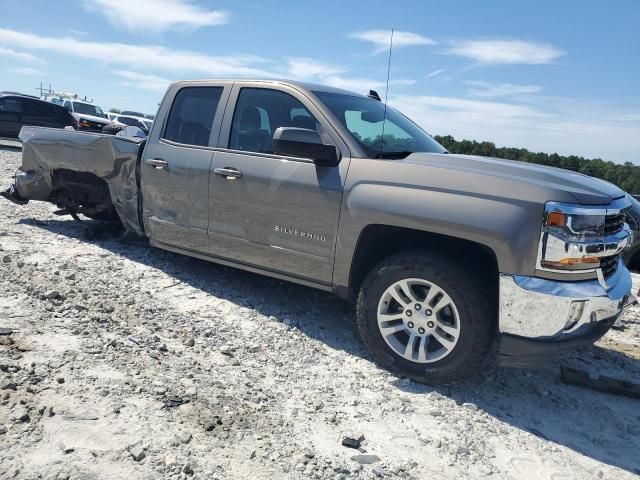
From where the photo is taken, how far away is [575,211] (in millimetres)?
2906

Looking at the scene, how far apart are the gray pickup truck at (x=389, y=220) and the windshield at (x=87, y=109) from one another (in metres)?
19.7

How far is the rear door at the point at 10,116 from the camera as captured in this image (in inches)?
654

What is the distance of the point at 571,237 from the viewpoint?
2.92 m

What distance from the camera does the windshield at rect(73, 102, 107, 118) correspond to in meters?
22.3

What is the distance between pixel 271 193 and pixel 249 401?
5.30 ft

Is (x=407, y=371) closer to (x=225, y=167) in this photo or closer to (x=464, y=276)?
(x=464, y=276)

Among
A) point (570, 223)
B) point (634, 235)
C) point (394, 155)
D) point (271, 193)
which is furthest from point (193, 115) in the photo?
point (634, 235)

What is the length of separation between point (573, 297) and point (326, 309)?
219 cm

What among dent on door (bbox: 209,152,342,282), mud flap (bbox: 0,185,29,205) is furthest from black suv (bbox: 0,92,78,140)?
dent on door (bbox: 209,152,342,282)

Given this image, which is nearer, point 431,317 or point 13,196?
point 431,317

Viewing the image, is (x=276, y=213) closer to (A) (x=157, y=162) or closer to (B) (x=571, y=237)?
(A) (x=157, y=162)

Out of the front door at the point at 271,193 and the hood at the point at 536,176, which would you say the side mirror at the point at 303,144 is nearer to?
the front door at the point at 271,193

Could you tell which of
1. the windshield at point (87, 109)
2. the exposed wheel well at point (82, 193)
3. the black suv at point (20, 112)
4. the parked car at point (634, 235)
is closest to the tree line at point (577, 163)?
the parked car at point (634, 235)

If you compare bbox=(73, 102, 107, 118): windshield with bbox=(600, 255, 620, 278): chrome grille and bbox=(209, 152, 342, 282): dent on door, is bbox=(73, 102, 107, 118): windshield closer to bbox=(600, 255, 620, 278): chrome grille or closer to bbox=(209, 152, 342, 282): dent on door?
bbox=(209, 152, 342, 282): dent on door
